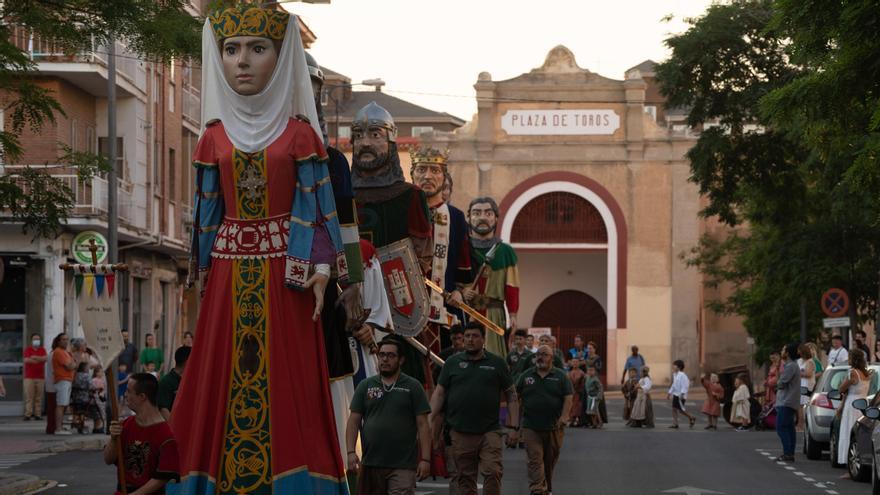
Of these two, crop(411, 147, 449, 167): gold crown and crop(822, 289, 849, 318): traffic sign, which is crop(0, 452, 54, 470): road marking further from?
crop(822, 289, 849, 318): traffic sign

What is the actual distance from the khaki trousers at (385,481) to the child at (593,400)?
24240 millimetres

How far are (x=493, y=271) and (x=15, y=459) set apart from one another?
21.7 feet

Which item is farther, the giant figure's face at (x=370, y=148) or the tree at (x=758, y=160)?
the tree at (x=758, y=160)

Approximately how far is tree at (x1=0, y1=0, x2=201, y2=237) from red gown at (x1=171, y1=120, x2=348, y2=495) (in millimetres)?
7240

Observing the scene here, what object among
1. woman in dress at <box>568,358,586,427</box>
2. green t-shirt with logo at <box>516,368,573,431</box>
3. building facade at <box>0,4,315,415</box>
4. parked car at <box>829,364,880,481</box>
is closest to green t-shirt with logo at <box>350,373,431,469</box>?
green t-shirt with logo at <box>516,368,573,431</box>

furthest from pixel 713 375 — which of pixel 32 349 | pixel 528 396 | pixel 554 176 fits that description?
pixel 554 176

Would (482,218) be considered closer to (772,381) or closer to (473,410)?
(473,410)

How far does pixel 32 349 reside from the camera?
1353 inches

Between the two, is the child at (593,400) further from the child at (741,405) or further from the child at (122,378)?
the child at (122,378)

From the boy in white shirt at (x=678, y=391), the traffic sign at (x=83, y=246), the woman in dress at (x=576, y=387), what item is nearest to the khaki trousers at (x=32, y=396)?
the traffic sign at (x=83, y=246)

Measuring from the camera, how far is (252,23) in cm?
1098

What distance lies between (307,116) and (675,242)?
2179 inches

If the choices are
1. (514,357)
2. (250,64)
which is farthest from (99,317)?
(514,357)

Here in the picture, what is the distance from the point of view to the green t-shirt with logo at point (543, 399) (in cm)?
1777
